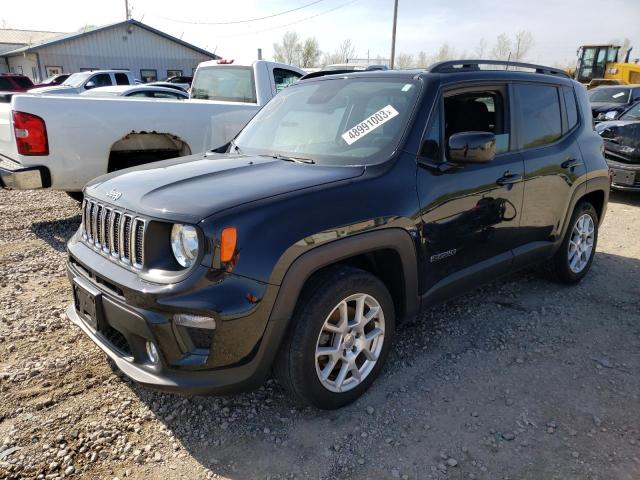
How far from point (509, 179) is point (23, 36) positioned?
5861 cm

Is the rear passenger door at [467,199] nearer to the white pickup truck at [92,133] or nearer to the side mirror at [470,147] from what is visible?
the side mirror at [470,147]

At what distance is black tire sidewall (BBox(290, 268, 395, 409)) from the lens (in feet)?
8.32

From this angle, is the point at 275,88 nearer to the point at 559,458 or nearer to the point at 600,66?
the point at 559,458

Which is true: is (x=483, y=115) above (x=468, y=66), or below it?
below

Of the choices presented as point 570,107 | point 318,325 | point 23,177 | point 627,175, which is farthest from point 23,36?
point 318,325

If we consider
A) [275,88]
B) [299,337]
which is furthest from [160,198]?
[275,88]

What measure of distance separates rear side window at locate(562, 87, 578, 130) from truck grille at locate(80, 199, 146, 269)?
11.9ft

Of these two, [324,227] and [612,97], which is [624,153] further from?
[612,97]

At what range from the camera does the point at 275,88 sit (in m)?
7.40

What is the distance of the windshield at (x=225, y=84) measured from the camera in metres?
7.38

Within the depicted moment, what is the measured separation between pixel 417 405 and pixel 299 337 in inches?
36.7

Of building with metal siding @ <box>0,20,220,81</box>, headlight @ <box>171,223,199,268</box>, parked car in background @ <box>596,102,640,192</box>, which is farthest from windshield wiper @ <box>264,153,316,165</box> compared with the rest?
building with metal siding @ <box>0,20,220,81</box>

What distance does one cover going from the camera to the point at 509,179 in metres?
3.56

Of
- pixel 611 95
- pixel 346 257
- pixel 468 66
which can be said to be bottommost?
pixel 346 257
